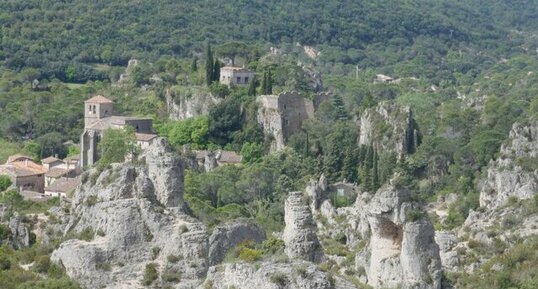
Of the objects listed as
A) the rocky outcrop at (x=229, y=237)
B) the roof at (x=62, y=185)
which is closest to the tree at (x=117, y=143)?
the roof at (x=62, y=185)

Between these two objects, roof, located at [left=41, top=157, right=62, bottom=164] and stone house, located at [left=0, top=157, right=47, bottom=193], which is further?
roof, located at [left=41, top=157, right=62, bottom=164]

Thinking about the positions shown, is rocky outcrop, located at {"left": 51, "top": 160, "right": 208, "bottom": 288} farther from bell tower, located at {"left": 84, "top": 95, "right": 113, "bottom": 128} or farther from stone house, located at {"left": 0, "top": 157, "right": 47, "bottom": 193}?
bell tower, located at {"left": 84, "top": 95, "right": 113, "bottom": 128}

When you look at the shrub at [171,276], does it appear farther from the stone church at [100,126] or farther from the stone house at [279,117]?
the stone house at [279,117]

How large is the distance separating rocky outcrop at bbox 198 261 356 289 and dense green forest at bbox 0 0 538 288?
18.4ft

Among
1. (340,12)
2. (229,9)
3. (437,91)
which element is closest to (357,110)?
(437,91)

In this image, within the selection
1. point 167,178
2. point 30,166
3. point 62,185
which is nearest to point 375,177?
point 62,185

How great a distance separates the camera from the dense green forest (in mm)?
66875

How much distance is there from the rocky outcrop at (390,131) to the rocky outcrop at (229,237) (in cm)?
4496

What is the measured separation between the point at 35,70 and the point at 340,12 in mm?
90199

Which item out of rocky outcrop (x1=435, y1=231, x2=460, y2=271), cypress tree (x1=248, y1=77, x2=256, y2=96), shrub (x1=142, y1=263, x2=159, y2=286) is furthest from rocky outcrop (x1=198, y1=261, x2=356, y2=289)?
cypress tree (x1=248, y1=77, x2=256, y2=96)

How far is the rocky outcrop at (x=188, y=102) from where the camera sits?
7575cm

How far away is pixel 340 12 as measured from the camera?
622ft

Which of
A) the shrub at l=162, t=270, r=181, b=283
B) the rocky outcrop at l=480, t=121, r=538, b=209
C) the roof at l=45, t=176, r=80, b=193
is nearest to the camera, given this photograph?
the shrub at l=162, t=270, r=181, b=283

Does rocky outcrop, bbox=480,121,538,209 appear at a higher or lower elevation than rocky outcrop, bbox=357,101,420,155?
higher
